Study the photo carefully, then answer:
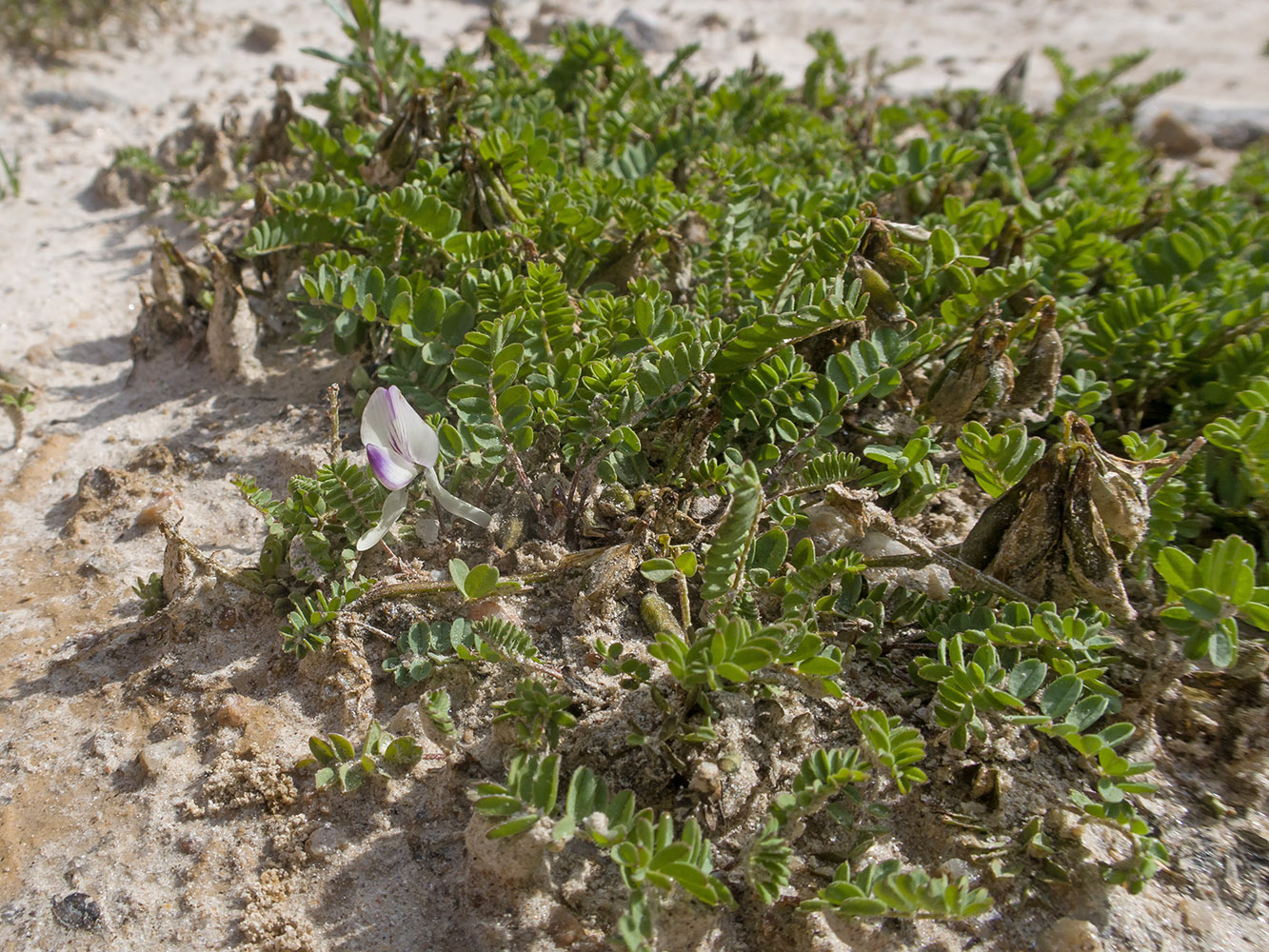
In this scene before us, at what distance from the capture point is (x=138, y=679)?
1840mm

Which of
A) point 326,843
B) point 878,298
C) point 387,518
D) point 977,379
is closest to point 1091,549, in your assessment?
point 977,379

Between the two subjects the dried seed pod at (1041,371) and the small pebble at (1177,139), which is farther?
the small pebble at (1177,139)

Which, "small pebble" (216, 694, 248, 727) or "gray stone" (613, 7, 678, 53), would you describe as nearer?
"small pebble" (216, 694, 248, 727)

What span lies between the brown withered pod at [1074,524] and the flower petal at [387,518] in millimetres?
1144

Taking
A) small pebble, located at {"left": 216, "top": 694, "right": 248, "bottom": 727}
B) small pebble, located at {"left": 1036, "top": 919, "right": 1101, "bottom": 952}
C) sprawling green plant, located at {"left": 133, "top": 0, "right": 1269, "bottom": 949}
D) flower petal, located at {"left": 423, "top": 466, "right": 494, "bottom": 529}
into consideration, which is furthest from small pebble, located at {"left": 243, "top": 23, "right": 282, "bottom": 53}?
small pebble, located at {"left": 1036, "top": 919, "right": 1101, "bottom": 952}

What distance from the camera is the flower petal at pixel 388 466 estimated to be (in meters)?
1.69

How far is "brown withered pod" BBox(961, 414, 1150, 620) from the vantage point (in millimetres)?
1711

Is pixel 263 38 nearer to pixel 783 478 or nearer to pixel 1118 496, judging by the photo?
pixel 783 478

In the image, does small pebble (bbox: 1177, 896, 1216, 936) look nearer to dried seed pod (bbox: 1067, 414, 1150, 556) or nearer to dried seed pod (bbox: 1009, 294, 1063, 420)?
dried seed pod (bbox: 1067, 414, 1150, 556)

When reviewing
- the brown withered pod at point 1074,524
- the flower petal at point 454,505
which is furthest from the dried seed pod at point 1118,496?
the flower petal at point 454,505

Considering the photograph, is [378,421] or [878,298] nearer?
[378,421]

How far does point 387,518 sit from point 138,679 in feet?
1.91

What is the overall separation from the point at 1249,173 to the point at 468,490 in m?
3.60

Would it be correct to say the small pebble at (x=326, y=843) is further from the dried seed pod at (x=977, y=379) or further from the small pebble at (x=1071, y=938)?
the dried seed pod at (x=977, y=379)
